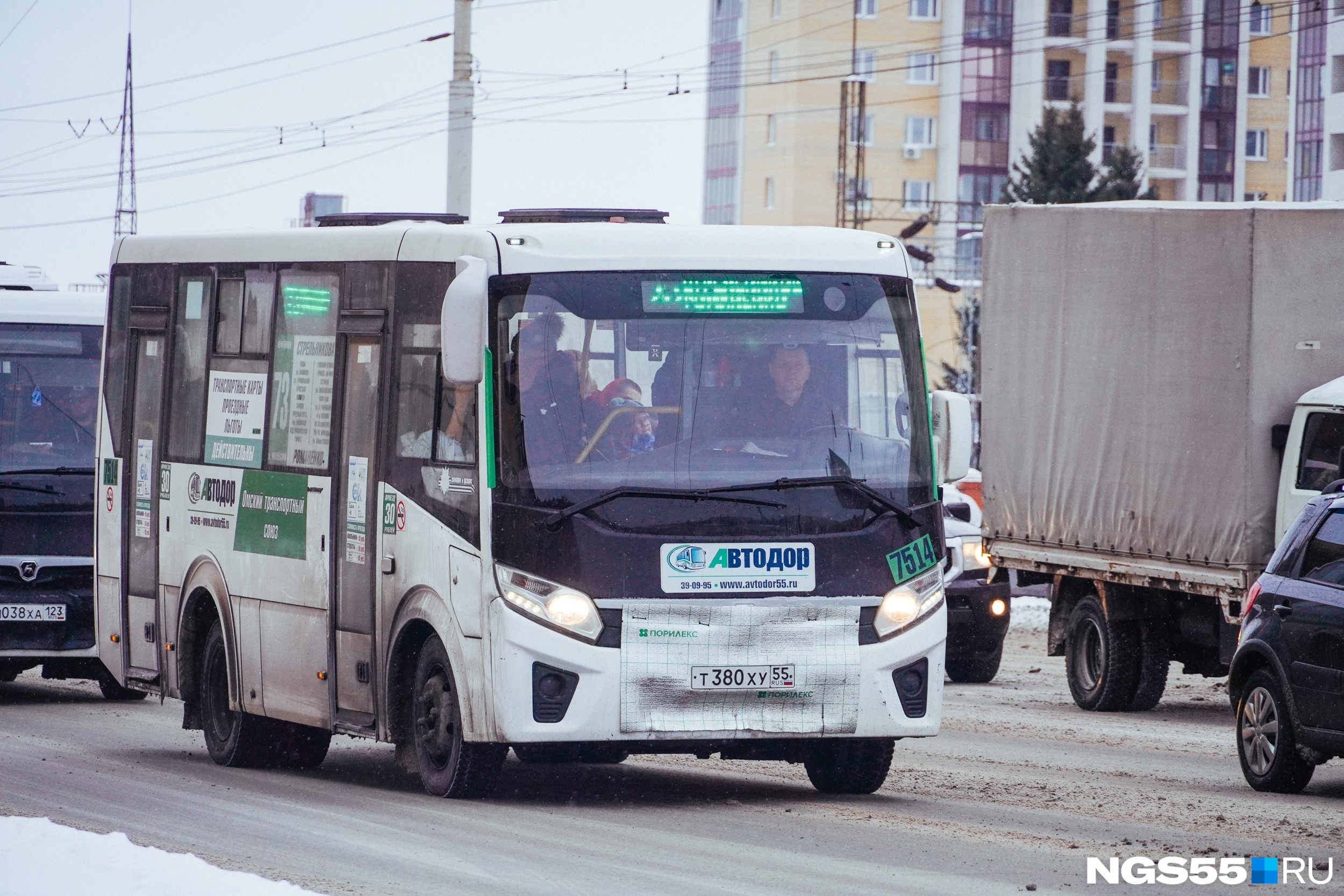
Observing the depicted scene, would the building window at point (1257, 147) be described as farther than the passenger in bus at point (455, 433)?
Yes

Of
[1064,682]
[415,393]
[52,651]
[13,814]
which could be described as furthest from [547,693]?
[1064,682]

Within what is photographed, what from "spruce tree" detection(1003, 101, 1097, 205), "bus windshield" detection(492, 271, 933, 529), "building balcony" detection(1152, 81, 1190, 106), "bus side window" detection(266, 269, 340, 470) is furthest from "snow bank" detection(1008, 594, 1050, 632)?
"building balcony" detection(1152, 81, 1190, 106)

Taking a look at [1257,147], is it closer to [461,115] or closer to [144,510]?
[461,115]

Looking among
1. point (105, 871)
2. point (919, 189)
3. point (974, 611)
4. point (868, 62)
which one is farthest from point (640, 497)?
point (919, 189)

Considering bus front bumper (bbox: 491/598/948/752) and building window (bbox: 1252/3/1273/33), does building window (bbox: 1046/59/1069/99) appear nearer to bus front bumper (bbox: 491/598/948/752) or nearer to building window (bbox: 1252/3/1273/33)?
building window (bbox: 1252/3/1273/33)

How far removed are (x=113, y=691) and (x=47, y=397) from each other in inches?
95.5

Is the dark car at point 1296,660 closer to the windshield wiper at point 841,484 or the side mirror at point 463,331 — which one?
the windshield wiper at point 841,484

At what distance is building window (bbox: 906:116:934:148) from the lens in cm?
A: 10106

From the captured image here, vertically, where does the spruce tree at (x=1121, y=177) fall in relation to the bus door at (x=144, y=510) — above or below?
above

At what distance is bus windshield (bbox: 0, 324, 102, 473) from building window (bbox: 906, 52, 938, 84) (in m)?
84.3

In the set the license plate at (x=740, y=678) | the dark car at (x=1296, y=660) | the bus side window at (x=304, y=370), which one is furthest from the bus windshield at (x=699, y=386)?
the dark car at (x=1296, y=660)

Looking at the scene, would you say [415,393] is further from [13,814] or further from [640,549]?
[13,814]

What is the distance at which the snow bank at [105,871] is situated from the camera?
309 inches

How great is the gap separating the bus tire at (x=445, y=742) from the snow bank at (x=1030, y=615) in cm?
1749
